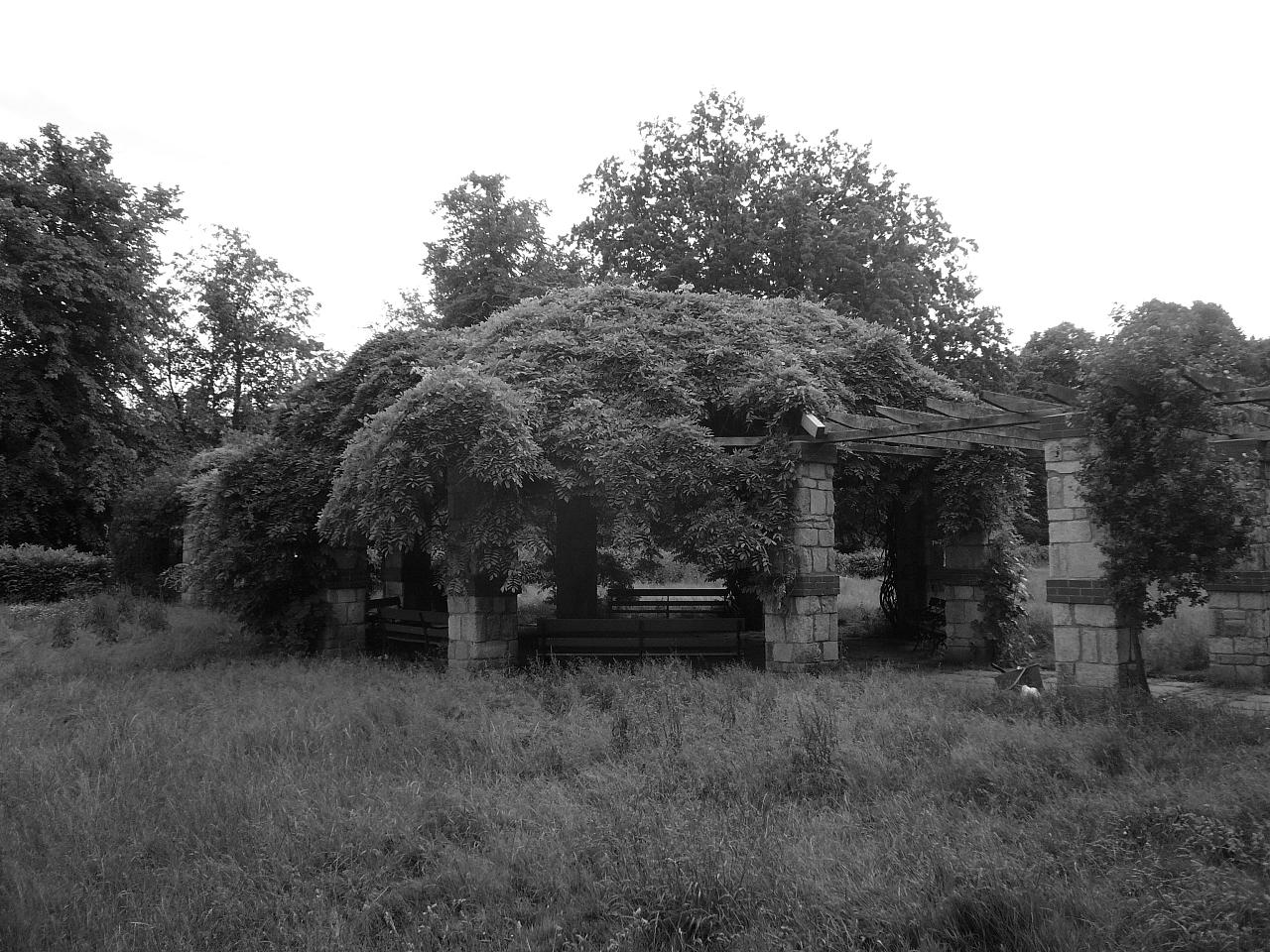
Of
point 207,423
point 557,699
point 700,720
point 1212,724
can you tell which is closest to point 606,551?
point 557,699

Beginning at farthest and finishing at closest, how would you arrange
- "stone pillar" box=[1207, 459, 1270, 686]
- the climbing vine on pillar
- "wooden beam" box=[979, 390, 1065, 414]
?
the climbing vine on pillar < "stone pillar" box=[1207, 459, 1270, 686] < "wooden beam" box=[979, 390, 1065, 414]

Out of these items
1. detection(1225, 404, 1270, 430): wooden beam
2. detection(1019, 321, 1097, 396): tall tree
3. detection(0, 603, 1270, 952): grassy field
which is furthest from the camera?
detection(1019, 321, 1097, 396): tall tree

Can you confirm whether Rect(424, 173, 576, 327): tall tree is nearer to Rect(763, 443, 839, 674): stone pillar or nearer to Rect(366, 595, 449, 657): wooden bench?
Rect(366, 595, 449, 657): wooden bench

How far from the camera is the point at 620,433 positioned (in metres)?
12.4

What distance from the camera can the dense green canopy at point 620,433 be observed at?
473 inches

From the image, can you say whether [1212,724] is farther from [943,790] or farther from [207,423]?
[207,423]

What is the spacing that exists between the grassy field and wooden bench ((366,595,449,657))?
470cm

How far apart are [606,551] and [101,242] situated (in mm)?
17491

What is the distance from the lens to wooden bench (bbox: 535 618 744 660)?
12938 mm

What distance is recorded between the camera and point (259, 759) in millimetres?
7809

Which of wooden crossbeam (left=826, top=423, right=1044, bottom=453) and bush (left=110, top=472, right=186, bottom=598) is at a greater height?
wooden crossbeam (left=826, top=423, right=1044, bottom=453)

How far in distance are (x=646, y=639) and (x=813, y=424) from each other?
375 cm

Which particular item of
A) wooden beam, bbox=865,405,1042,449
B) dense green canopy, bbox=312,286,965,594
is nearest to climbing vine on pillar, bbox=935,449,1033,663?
wooden beam, bbox=865,405,1042,449

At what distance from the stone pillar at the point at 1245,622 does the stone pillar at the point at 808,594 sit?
14.5 ft
